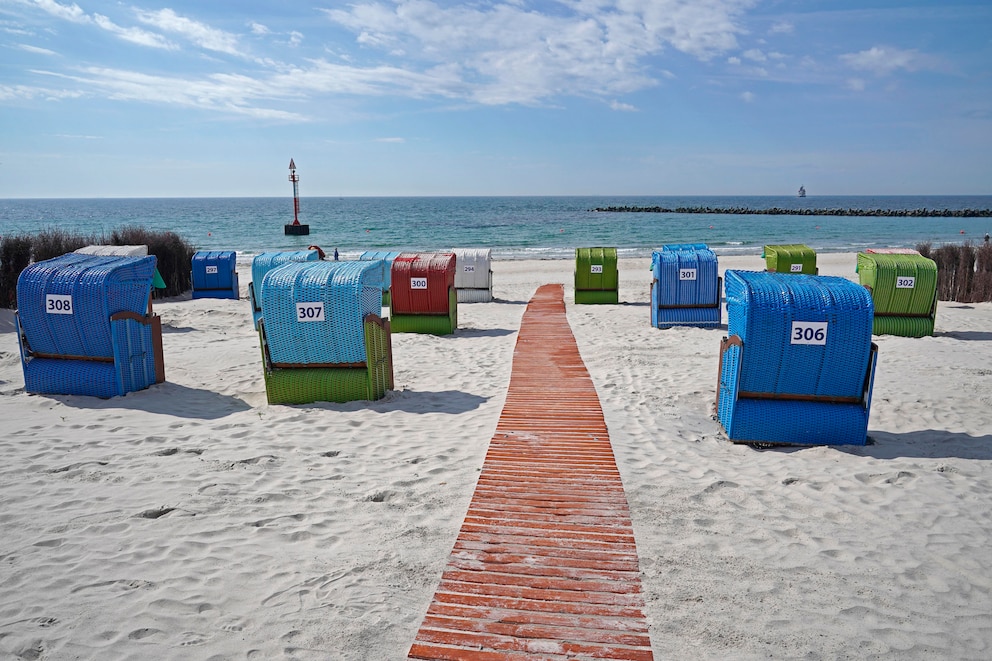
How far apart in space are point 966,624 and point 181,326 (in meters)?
14.1

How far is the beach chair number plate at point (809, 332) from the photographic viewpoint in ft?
20.7

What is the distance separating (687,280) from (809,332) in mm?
6766

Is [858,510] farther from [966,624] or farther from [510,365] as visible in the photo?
[510,365]

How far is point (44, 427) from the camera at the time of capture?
21.7ft

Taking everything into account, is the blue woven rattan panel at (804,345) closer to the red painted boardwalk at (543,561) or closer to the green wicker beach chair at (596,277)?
the red painted boardwalk at (543,561)

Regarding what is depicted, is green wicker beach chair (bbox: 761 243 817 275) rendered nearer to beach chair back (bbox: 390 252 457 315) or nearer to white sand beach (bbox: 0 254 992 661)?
white sand beach (bbox: 0 254 992 661)

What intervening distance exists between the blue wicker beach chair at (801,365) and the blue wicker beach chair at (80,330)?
24.0ft

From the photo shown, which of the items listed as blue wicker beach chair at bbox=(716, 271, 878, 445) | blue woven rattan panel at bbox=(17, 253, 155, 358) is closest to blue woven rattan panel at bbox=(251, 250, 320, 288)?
blue woven rattan panel at bbox=(17, 253, 155, 358)

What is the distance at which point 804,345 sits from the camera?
6363 millimetres

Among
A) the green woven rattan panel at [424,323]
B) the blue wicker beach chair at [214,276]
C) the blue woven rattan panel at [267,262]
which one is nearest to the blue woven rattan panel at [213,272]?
the blue wicker beach chair at [214,276]

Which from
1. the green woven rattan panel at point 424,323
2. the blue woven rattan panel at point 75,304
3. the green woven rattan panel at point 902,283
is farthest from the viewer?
the green woven rattan panel at point 424,323

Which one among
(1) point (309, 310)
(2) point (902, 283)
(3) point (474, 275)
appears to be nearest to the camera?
(1) point (309, 310)

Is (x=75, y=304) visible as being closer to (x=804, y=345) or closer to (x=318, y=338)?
(x=318, y=338)

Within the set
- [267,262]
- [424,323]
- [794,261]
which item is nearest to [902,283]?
[794,261]
